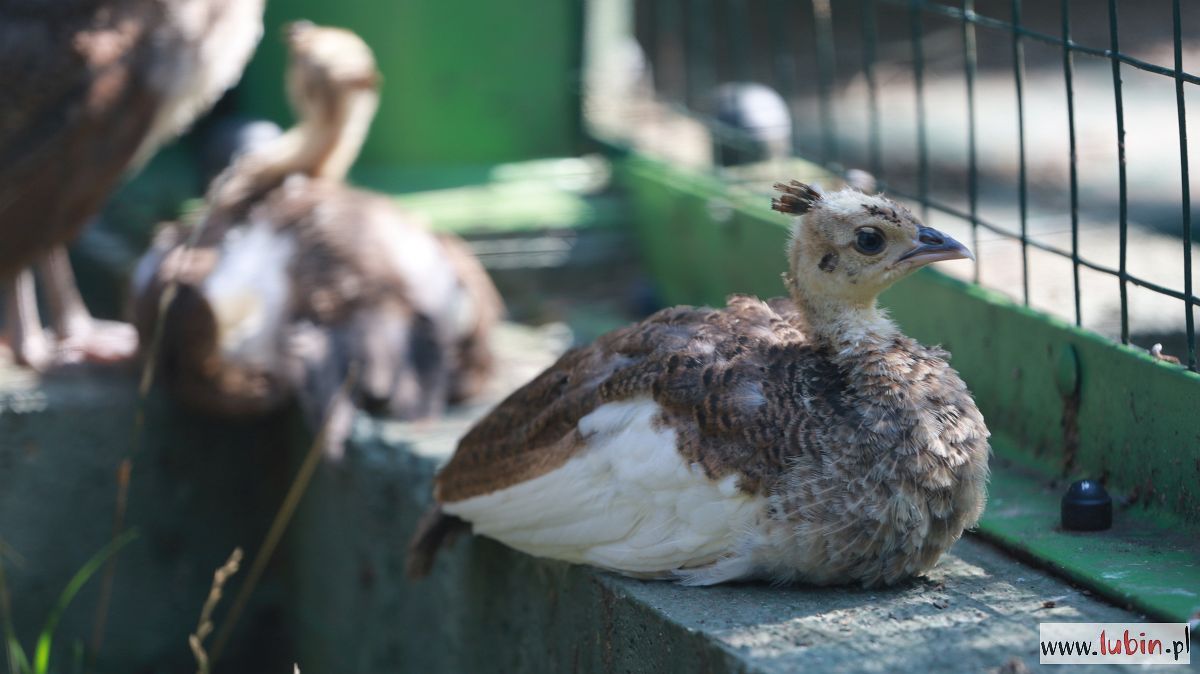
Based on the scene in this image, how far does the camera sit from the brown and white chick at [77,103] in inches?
189

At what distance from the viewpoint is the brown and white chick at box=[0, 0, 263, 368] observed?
4.79 meters

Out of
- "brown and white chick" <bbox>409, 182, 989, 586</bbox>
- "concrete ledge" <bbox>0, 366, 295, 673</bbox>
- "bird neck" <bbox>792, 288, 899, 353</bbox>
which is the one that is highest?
"bird neck" <bbox>792, 288, 899, 353</bbox>

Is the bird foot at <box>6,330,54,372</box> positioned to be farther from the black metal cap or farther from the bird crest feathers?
the black metal cap

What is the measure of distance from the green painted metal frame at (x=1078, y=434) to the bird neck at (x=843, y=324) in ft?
1.85

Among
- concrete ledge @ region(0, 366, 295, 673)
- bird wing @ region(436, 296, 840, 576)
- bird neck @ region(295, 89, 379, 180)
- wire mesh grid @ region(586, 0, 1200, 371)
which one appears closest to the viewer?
bird wing @ region(436, 296, 840, 576)

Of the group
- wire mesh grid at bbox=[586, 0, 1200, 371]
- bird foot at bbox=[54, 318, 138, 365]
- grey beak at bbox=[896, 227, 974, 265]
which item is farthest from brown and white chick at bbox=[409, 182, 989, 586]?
bird foot at bbox=[54, 318, 138, 365]

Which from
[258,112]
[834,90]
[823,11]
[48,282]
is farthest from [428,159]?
[834,90]

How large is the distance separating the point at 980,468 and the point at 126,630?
362cm

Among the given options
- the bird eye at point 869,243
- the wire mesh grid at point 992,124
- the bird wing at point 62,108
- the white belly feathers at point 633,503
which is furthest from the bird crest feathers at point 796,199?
the bird wing at point 62,108

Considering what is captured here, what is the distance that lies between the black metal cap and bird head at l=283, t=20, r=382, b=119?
320 cm

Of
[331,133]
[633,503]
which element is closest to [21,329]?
[331,133]

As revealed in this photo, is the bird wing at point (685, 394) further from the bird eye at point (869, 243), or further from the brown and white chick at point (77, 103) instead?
the brown and white chick at point (77, 103)

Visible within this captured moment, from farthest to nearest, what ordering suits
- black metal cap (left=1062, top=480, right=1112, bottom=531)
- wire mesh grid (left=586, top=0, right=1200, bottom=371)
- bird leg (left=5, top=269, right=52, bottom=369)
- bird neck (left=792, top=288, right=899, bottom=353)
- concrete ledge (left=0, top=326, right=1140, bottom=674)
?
bird leg (left=5, top=269, right=52, bottom=369) < wire mesh grid (left=586, top=0, right=1200, bottom=371) < black metal cap (left=1062, top=480, right=1112, bottom=531) < bird neck (left=792, top=288, right=899, bottom=353) < concrete ledge (left=0, top=326, right=1140, bottom=674)

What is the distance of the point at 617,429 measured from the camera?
3031mm
